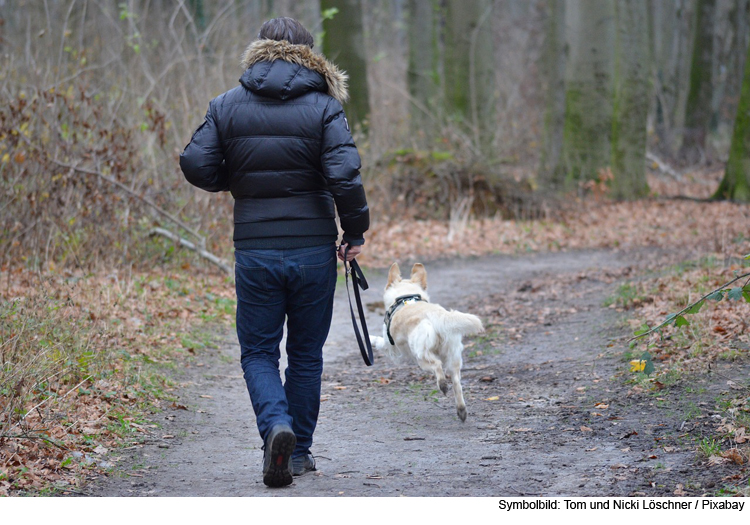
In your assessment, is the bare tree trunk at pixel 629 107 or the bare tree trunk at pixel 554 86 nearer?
the bare tree trunk at pixel 629 107

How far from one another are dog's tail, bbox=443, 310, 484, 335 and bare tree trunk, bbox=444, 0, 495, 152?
14.8 metres

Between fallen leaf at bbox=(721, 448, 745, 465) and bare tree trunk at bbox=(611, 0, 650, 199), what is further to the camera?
bare tree trunk at bbox=(611, 0, 650, 199)

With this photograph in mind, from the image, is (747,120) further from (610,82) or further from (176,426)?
(176,426)

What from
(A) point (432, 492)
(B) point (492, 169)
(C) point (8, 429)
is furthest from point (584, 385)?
(B) point (492, 169)

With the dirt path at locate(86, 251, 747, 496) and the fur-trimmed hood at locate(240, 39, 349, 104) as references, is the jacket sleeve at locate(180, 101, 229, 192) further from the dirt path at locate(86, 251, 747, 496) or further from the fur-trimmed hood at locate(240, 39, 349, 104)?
the dirt path at locate(86, 251, 747, 496)

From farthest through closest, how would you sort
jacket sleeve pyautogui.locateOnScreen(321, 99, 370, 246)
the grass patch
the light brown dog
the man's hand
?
the light brown dog < the grass patch < the man's hand < jacket sleeve pyautogui.locateOnScreen(321, 99, 370, 246)

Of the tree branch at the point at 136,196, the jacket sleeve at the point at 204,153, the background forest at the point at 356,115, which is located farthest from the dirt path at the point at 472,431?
the background forest at the point at 356,115

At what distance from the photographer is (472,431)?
18.0 feet

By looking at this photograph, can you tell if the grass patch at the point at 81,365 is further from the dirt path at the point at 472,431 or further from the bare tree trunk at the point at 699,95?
the bare tree trunk at the point at 699,95

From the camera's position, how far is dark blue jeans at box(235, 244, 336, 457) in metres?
4.32

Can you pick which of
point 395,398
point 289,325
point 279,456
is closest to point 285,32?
point 289,325

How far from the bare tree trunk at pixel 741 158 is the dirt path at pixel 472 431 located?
9467mm

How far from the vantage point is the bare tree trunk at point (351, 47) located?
17.0 meters

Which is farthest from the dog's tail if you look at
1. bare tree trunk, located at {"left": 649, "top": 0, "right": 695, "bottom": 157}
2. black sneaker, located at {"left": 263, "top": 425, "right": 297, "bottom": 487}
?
bare tree trunk, located at {"left": 649, "top": 0, "right": 695, "bottom": 157}
